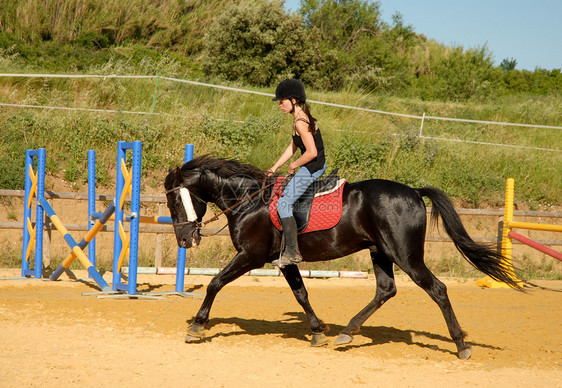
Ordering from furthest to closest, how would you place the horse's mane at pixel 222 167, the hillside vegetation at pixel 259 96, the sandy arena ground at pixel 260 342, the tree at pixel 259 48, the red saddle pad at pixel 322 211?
the tree at pixel 259 48 < the hillside vegetation at pixel 259 96 < the horse's mane at pixel 222 167 < the red saddle pad at pixel 322 211 < the sandy arena ground at pixel 260 342

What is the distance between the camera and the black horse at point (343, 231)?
5.29 metres

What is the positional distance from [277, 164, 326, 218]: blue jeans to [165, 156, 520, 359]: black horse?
263 millimetres

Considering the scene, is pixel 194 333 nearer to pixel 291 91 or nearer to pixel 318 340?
pixel 318 340

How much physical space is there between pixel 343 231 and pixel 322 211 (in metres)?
0.30

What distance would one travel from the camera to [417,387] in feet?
13.7

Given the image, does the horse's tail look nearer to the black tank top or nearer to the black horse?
the black horse

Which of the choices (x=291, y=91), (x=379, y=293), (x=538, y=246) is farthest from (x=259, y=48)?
(x=379, y=293)

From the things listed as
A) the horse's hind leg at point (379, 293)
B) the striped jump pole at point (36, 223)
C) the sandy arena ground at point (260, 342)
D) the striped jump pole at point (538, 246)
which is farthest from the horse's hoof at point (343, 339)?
the striped jump pole at point (36, 223)

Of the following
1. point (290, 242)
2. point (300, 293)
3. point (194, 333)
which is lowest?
point (194, 333)

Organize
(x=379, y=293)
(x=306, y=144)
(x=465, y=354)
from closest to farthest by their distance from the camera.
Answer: (x=465, y=354), (x=306, y=144), (x=379, y=293)

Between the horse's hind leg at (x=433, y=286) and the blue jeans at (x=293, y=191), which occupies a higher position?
the blue jeans at (x=293, y=191)

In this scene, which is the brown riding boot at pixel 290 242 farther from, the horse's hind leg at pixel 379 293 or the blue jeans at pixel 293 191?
the horse's hind leg at pixel 379 293

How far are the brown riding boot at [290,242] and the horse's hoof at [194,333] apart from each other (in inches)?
39.7

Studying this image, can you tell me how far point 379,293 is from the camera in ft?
18.9
